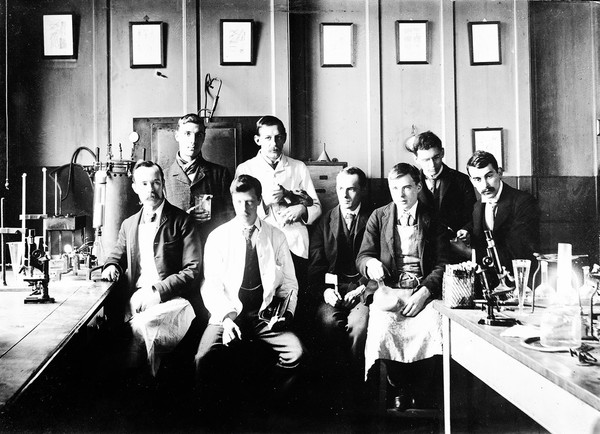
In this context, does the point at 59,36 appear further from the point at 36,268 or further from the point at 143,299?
the point at 143,299

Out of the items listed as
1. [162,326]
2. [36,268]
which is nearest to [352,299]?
[162,326]

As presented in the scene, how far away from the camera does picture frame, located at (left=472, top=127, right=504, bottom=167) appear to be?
3332mm

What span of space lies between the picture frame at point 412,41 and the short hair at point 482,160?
648mm

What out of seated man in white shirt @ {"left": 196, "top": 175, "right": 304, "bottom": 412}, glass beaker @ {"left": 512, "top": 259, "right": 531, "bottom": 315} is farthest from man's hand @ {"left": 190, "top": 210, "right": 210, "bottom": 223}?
glass beaker @ {"left": 512, "top": 259, "right": 531, "bottom": 315}

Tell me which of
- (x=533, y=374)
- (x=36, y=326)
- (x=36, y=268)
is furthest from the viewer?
(x=36, y=268)

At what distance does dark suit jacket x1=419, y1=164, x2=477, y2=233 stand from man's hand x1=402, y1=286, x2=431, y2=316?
44 cm

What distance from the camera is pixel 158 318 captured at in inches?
122

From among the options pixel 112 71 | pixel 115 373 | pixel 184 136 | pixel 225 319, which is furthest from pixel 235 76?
pixel 115 373

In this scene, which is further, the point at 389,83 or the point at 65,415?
the point at 389,83

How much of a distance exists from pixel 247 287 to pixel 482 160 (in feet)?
5.27

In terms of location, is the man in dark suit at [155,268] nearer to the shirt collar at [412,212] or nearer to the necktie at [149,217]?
the necktie at [149,217]

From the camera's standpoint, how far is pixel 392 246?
3.23 m

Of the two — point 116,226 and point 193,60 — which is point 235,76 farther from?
point 116,226

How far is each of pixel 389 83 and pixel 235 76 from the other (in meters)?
0.94
